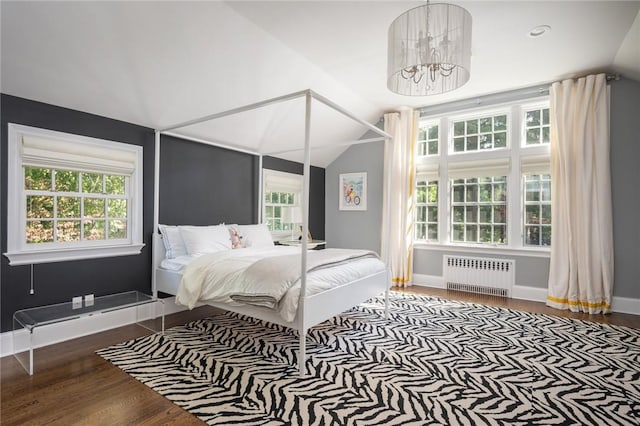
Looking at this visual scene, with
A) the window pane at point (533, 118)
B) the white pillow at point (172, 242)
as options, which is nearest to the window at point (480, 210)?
the window pane at point (533, 118)

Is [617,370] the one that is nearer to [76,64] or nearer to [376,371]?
[376,371]

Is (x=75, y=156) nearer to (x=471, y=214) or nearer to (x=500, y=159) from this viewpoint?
(x=471, y=214)

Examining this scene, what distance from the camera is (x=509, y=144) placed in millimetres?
4508

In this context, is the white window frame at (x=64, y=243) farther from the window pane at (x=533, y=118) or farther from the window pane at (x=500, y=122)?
the window pane at (x=533, y=118)

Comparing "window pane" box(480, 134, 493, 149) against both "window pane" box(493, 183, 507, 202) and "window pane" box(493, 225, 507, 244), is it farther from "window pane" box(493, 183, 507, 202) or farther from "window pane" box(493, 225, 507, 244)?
"window pane" box(493, 225, 507, 244)

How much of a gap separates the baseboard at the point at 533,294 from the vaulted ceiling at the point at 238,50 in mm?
2563

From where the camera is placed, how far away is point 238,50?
10.2ft

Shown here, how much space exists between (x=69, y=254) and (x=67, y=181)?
676 millimetres

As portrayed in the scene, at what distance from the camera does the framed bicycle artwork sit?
572 cm

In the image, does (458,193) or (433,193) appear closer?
(458,193)

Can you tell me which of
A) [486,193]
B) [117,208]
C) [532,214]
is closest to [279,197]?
[117,208]

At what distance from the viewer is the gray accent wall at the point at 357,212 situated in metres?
5.58

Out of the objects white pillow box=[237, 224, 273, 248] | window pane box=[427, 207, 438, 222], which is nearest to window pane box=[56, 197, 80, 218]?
white pillow box=[237, 224, 273, 248]

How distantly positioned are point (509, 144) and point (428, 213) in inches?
58.4
